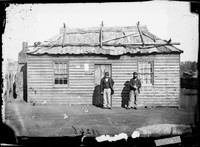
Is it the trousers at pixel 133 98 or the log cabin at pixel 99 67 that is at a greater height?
the log cabin at pixel 99 67

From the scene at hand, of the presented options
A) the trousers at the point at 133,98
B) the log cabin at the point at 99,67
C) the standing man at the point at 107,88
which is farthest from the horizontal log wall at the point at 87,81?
the standing man at the point at 107,88

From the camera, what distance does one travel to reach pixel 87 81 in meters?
11.1

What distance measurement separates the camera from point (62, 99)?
10891 millimetres

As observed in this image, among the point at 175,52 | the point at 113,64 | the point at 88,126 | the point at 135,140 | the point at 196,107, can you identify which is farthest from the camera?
the point at 113,64

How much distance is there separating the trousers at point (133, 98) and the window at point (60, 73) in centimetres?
363

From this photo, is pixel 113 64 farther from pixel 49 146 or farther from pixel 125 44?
pixel 49 146

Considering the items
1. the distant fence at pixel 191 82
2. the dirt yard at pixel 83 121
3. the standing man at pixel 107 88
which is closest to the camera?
the distant fence at pixel 191 82

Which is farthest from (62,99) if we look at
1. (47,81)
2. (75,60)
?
(75,60)

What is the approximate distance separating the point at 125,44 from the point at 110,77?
1.96 m

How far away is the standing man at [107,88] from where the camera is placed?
10.2 m

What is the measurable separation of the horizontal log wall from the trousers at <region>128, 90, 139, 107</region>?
1.42 ft

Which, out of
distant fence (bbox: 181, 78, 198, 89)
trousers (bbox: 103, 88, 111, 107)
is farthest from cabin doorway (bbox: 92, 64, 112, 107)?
distant fence (bbox: 181, 78, 198, 89)

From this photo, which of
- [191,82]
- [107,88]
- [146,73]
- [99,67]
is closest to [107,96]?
[107,88]

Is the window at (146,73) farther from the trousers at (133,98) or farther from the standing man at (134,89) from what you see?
the trousers at (133,98)
